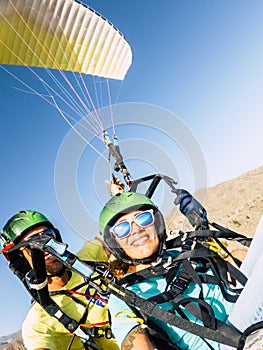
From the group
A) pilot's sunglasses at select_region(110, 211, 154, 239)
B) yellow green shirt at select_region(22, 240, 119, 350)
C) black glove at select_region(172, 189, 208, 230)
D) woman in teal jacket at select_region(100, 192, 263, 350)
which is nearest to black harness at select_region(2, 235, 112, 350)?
yellow green shirt at select_region(22, 240, 119, 350)

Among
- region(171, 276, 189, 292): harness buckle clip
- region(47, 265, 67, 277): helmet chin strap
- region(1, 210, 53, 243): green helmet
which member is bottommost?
region(171, 276, 189, 292): harness buckle clip

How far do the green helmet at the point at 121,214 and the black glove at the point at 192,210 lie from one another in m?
0.49

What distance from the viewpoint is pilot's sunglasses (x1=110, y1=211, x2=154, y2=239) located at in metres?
3.00

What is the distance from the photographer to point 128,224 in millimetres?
3025

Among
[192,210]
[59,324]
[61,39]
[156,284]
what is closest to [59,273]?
[59,324]

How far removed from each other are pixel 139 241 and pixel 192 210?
908mm

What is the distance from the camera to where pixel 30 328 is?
132 inches

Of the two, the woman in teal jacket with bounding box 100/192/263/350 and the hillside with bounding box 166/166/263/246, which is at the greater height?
the woman in teal jacket with bounding box 100/192/263/350

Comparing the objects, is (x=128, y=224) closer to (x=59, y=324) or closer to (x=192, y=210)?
(x=192, y=210)

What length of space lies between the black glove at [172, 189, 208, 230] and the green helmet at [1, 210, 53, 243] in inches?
60.2

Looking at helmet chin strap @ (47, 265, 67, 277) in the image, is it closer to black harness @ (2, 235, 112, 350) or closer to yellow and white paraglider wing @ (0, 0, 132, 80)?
Result: black harness @ (2, 235, 112, 350)

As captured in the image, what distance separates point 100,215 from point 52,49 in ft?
21.4

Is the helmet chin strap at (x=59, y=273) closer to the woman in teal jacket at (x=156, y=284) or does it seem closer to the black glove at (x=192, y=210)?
the woman in teal jacket at (x=156, y=284)

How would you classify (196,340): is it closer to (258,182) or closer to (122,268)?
(122,268)
